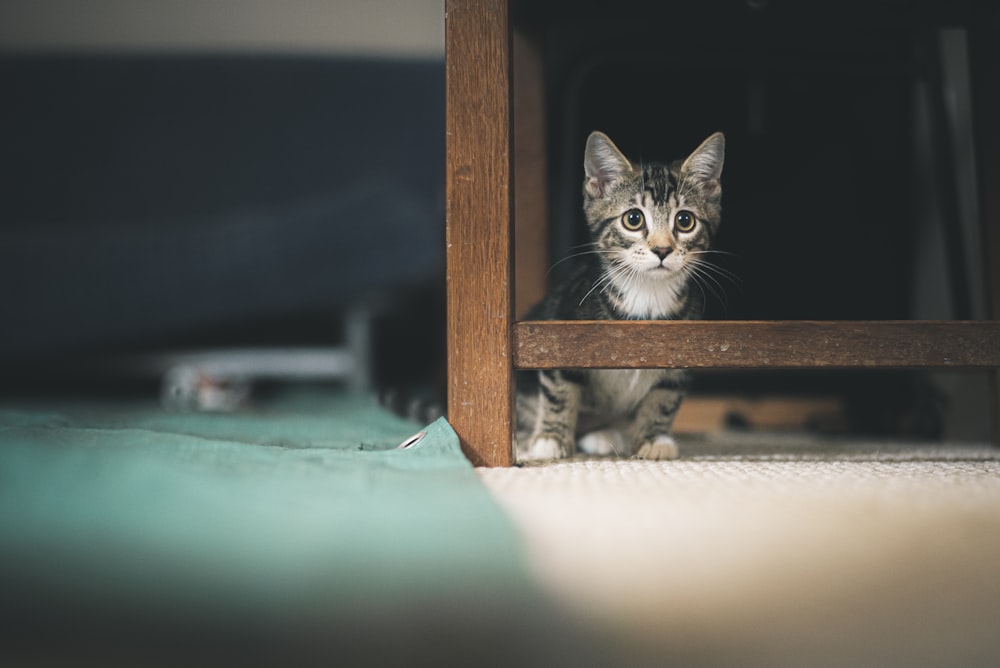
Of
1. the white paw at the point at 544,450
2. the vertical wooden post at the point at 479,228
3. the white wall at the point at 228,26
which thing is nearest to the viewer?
the vertical wooden post at the point at 479,228

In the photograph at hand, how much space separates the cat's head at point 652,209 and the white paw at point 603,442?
11.9 inches

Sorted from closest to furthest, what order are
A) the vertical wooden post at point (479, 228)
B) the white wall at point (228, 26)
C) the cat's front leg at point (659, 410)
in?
the vertical wooden post at point (479, 228) < the cat's front leg at point (659, 410) < the white wall at point (228, 26)

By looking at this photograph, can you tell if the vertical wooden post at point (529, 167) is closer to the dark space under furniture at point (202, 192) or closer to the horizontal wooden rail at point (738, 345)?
the horizontal wooden rail at point (738, 345)

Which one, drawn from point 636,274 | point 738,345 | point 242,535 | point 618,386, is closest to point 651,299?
point 636,274

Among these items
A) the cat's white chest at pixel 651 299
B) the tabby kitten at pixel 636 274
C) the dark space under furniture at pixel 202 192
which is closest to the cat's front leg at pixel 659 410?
the tabby kitten at pixel 636 274

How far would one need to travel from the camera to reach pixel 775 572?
615mm

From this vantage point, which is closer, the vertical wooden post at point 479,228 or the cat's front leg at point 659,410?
the vertical wooden post at point 479,228

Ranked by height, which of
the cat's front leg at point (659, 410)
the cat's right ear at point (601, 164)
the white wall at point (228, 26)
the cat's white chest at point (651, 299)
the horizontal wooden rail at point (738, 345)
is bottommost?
the cat's front leg at point (659, 410)

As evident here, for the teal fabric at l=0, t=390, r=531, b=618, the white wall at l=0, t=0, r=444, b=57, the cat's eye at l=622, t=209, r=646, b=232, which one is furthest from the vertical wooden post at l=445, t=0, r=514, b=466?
the white wall at l=0, t=0, r=444, b=57

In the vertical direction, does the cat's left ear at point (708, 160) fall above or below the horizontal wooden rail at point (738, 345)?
above

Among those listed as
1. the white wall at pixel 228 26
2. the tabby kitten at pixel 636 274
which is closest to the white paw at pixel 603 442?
the tabby kitten at pixel 636 274

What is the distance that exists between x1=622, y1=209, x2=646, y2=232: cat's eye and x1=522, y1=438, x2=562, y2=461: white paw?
35 centimetres

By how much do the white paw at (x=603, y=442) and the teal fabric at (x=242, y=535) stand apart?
610mm

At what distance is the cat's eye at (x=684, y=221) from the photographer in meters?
1.14
